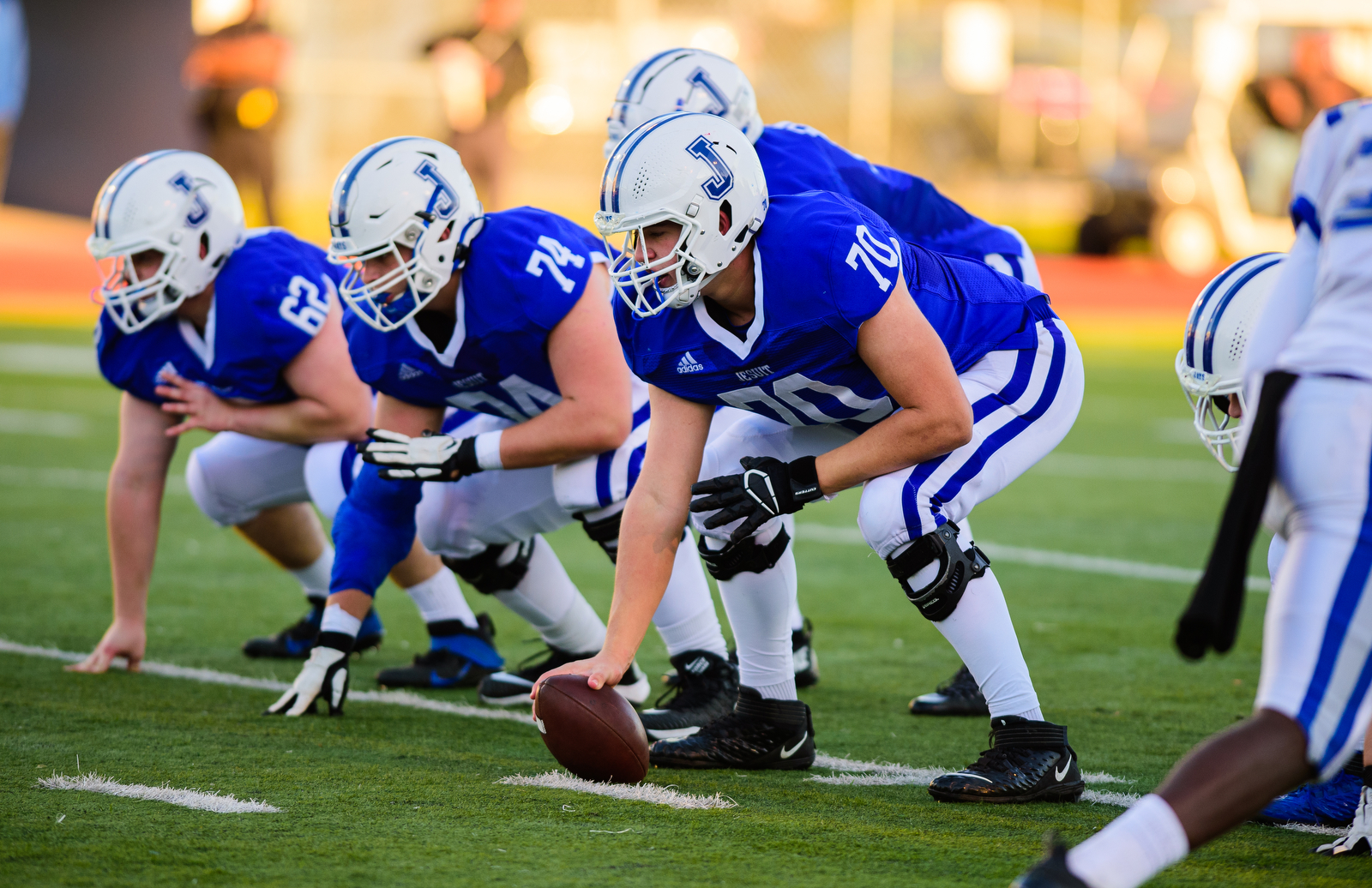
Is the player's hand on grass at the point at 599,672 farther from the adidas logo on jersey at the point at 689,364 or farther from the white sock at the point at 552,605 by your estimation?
the white sock at the point at 552,605

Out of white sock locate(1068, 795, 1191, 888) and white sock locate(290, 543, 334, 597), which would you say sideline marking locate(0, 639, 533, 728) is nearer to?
white sock locate(290, 543, 334, 597)

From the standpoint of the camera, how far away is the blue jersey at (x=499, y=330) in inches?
149

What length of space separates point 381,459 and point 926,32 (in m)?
19.5

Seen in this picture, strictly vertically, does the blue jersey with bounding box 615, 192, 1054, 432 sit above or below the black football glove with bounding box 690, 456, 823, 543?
above

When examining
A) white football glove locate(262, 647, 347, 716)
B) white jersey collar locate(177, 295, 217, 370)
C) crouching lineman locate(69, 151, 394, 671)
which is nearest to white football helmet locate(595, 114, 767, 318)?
white football glove locate(262, 647, 347, 716)

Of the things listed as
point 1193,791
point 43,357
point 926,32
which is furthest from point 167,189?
point 926,32

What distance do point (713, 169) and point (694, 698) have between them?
1433mm

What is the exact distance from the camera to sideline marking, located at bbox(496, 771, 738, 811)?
3217 millimetres

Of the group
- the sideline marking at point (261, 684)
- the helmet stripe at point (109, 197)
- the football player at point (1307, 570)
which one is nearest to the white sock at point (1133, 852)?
the football player at point (1307, 570)

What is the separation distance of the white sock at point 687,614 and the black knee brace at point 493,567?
1.37 ft

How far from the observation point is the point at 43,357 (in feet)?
37.6

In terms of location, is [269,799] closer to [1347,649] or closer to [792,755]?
[792,755]

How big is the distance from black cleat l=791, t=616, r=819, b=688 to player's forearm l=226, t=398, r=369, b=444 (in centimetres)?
136

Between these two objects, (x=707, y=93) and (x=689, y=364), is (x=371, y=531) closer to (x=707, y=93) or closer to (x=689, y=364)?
(x=689, y=364)
